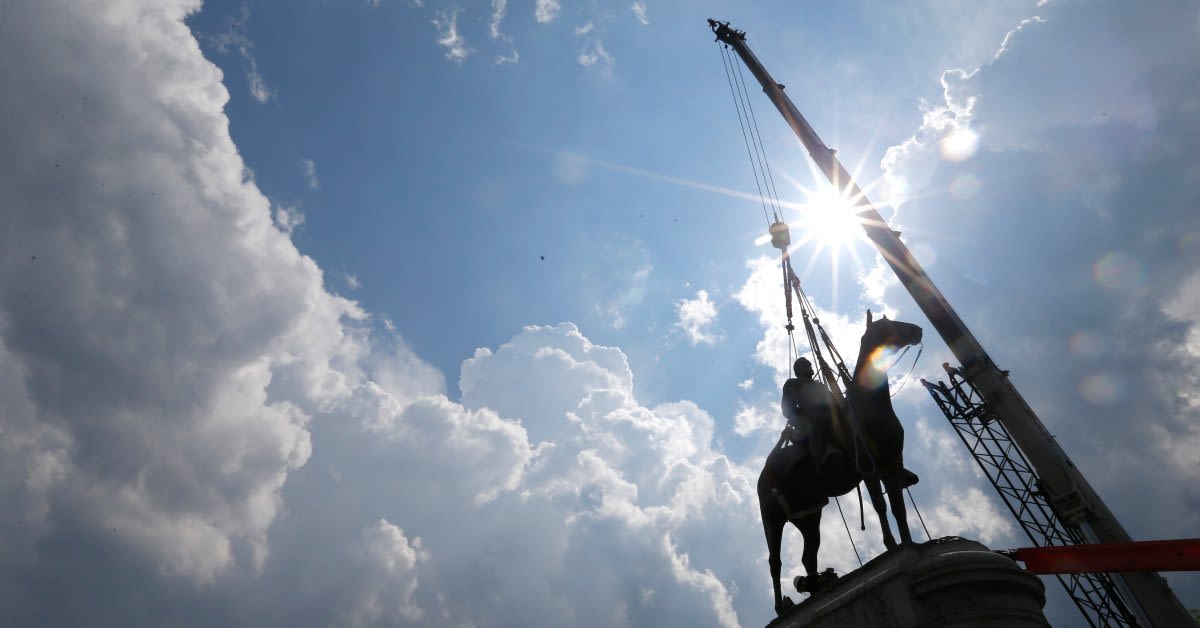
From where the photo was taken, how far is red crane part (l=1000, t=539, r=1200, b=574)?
6.89m

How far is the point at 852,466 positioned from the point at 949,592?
2626 millimetres

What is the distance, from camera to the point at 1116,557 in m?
7.45

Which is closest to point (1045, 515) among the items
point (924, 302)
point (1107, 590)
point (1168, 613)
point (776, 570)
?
point (1107, 590)

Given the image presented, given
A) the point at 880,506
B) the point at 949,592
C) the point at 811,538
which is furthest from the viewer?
the point at 811,538

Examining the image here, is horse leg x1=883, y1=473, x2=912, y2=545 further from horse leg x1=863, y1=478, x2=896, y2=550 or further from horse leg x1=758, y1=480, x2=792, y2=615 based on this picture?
horse leg x1=758, y1=480, x2=792, y2=615

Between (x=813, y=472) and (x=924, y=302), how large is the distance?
1521cm

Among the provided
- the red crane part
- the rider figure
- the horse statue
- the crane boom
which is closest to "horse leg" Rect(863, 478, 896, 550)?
the horse statue

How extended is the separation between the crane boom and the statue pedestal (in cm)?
1374

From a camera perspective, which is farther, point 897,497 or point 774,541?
point 774,541

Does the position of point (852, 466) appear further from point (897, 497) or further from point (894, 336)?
point (894, 336)

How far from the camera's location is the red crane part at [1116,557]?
6895 millimetres

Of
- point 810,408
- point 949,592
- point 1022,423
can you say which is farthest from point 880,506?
point 1022,423

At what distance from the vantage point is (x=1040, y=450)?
19641mm

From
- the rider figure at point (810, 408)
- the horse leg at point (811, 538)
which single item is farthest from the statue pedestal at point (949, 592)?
the horse leg at point (811, 538)
